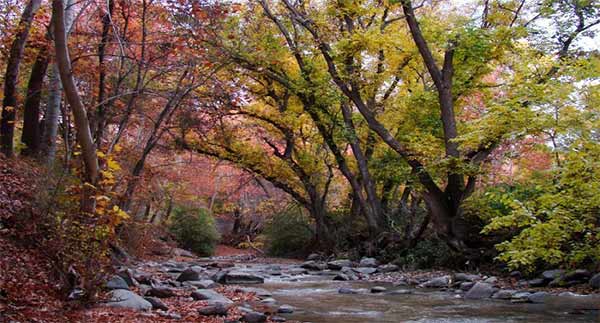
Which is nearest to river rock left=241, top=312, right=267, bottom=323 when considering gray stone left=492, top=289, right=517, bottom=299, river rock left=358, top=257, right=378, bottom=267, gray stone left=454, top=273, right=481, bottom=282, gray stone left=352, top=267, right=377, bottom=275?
gray stone left=492, top=289, right=517, bottom=299

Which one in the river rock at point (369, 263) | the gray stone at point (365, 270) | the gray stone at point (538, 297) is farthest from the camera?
the river rock at point (369, 263)

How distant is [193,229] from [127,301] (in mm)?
18035

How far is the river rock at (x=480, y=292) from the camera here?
857 cm

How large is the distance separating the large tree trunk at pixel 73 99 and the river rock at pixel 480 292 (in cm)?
578

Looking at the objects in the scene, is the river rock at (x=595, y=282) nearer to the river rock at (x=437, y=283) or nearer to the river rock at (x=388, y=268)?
the river rock at (x=437, y=283)

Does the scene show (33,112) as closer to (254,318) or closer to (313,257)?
(254,318)

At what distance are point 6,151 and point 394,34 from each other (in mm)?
9978

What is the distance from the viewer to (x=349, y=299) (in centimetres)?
853

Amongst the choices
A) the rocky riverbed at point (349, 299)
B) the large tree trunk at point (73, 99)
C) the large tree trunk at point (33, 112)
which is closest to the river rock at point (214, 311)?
the rocky riverbed at point (349, 299)

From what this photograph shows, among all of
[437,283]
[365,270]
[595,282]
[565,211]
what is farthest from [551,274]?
[365,270]

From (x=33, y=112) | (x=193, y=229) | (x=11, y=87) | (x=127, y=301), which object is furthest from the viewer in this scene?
(x=193, y=229)

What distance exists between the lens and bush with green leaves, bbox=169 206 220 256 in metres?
24.0

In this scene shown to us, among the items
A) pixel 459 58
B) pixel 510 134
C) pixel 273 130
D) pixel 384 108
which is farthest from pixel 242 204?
pixel 510 134

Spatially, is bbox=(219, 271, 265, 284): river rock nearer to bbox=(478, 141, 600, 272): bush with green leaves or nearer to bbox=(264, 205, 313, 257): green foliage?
bbox=(478, 141, 600, 272): bush with green leaves
